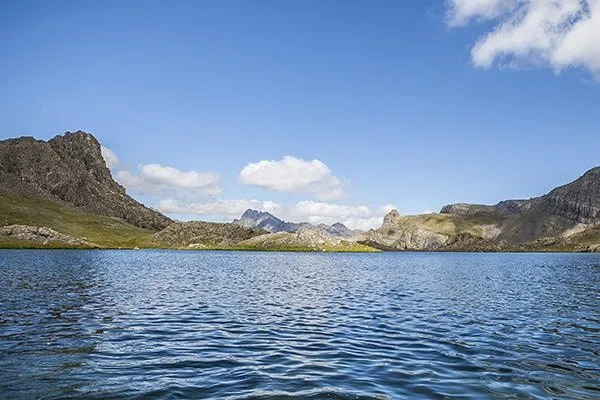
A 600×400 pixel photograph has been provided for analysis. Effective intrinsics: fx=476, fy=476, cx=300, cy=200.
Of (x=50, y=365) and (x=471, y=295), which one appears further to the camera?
(x=471, y=295)

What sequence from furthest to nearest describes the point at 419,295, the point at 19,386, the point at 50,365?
the point at 419,295 → the point at 50,365 → the point at 19,386

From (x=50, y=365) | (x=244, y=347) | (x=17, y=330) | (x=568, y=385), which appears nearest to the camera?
(x=568, y=385)

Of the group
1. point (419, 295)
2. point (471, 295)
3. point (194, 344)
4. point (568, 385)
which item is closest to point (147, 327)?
point (194, 344)

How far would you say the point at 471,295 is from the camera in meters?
64.1

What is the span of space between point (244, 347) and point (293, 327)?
8.15m

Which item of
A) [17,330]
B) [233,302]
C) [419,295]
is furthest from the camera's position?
[419,295]

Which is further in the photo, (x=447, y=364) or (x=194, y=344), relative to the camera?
(x=194, y=344)

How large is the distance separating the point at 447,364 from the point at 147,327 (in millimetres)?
21802

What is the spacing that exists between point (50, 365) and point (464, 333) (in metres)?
27.2

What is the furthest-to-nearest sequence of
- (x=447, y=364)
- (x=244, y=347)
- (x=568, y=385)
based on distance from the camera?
(x=244, y=347) → (x=447, y=364) → (x=568, y=385)

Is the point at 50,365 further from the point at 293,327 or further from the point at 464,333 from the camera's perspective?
the point at 464,333

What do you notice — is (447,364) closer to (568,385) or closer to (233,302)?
(568,385)

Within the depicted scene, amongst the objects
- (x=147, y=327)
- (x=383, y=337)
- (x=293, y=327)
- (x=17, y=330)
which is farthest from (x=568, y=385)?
(x=17, y=330)

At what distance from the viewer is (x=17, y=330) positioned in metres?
32.7
